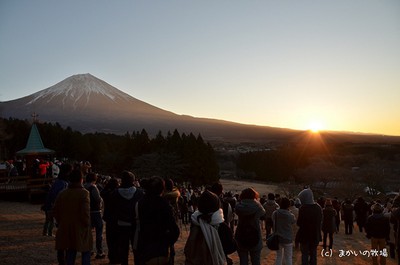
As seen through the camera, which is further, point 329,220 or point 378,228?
point 329,220

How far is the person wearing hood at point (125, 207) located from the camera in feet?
16.2

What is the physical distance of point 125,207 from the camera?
4930mm

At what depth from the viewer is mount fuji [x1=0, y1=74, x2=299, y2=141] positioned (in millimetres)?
98438

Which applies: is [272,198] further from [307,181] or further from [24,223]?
[307,181]

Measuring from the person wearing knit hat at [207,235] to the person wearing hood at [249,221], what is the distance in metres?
1.26

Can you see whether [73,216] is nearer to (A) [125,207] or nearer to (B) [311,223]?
(A) [125,207]

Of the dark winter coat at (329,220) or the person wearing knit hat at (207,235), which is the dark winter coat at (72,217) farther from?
the dark winter coat at (329,220)

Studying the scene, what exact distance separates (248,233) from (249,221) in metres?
0.18

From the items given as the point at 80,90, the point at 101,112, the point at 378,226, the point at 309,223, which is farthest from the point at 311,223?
the point at 80,90

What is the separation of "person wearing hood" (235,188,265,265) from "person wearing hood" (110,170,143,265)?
4.68 ft

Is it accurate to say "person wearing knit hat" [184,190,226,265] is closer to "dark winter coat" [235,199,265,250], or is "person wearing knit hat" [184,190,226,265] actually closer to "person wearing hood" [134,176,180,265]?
"person wearing hood" [134,176,180,265]

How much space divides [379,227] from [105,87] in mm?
119515

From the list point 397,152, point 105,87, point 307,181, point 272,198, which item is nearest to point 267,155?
point 307,181

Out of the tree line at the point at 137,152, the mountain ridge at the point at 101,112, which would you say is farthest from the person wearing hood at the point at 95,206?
the mountain ridge at the point at 101,112
